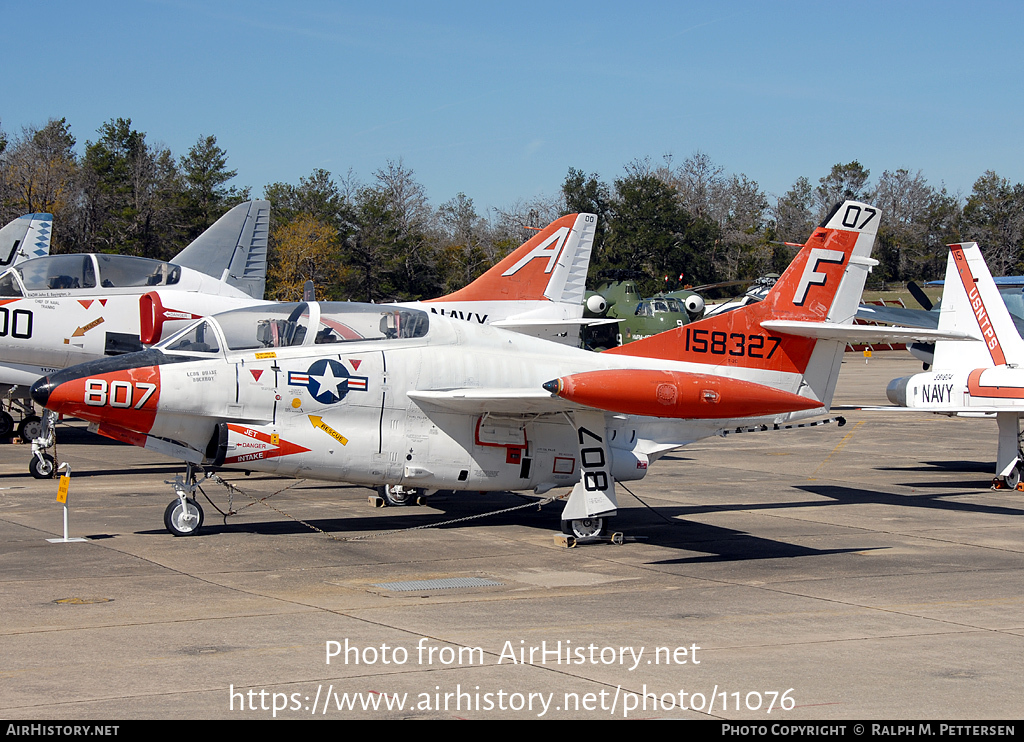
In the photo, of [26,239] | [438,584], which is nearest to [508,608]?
[438,584]

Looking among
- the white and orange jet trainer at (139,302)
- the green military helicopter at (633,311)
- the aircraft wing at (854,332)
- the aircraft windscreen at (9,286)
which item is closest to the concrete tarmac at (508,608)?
the aircraft wing at (854,332)

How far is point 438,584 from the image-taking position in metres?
9.45

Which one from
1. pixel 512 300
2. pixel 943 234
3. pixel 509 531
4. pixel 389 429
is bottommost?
pixel 509 531

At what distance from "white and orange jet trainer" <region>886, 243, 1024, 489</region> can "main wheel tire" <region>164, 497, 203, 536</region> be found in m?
11.9

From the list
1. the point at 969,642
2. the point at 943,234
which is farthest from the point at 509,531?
the point at 943,234

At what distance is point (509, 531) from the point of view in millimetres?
12586

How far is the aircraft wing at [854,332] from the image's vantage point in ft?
37.2

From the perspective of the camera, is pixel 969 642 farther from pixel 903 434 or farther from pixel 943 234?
pixel 943 234

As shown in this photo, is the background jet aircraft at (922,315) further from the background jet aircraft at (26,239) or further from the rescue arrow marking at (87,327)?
the background jet aircraft at (26,239)

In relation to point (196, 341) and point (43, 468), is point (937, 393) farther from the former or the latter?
point (43, 468)

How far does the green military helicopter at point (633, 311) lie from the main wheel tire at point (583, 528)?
29.7 metres

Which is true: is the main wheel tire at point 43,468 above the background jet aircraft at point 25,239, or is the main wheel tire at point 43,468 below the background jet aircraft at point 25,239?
below

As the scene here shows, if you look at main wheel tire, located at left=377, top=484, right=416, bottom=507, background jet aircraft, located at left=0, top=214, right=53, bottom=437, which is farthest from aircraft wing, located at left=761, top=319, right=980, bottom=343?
background jet aircraft, located at left=0, top=214, right=53, bottom=437
